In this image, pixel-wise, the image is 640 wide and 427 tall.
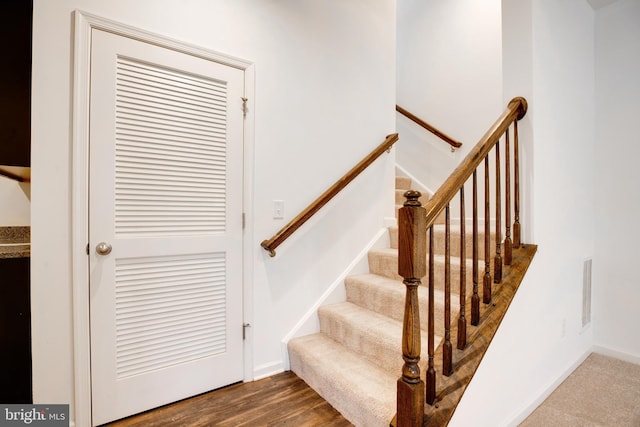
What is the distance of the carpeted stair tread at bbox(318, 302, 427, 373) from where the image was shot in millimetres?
1713

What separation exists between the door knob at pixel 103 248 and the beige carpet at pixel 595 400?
2.46 meters

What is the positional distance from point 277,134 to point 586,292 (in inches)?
106

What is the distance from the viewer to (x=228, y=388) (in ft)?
6.32

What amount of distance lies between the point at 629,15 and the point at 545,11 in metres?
1.24

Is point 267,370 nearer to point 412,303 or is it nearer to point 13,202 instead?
point 412,303

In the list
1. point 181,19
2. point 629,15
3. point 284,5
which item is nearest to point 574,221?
point 629,15

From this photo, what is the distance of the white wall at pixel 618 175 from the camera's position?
7.70 feet

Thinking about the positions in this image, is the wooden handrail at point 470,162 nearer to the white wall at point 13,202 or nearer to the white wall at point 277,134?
the white wall at point 277,134

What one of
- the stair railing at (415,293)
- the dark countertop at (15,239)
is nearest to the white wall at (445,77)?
the stair railing at (415,293)

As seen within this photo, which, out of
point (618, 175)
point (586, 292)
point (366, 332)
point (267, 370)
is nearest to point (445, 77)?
point (618, 175)

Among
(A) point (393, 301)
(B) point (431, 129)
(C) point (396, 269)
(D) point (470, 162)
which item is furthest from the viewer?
(B) point (431, 129)

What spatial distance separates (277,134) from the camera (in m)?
2.14

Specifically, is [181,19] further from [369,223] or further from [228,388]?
[228,388]

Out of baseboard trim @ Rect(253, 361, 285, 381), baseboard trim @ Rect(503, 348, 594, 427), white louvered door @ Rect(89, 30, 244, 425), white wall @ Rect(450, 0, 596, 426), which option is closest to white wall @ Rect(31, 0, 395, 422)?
baseboard trim @ Rect(253, 361, 285, 381)
